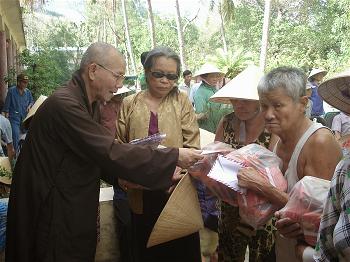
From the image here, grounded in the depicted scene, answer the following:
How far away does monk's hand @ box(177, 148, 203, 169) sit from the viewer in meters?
2.42

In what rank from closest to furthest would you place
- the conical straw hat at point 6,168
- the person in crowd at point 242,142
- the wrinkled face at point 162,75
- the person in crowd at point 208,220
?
the person in crowd at point 242,142 < the person in crowd at point 208,220 < the wrinkled face at point 162,75 < the conical straw hat at point 6,168

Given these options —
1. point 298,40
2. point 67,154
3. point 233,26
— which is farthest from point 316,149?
point 233,26

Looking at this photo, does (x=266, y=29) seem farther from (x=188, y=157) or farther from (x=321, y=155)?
(x=321, y=155)

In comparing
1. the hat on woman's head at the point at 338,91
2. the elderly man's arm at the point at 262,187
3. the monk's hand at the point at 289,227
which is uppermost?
the hat on woman's head at the point at 338,91

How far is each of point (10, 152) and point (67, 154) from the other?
3912mm

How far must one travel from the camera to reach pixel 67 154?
2275 millimetres

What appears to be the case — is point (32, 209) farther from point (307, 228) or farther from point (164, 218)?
point (307, 228)

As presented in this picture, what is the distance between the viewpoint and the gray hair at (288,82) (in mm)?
2113

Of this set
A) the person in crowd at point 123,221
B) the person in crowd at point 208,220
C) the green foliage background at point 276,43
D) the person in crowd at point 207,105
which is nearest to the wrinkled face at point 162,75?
the person in crowd at point 123,221

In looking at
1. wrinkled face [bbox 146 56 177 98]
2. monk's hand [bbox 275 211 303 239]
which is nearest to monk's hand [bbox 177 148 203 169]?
wrinkled face [bbox 146 56 177 98]

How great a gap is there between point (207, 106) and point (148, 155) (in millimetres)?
3512

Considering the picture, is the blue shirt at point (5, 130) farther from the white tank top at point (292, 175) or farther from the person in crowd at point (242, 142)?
the white tank top at point (292, 175)

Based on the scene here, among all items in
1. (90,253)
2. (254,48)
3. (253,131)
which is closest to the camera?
(90,253)

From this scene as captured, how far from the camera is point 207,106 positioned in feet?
18.9
